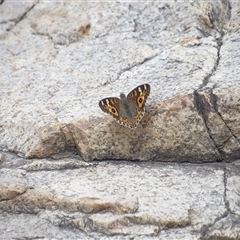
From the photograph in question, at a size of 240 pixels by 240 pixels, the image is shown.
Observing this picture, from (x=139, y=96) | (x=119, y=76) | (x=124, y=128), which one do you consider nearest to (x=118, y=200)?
(x=124, y=128)

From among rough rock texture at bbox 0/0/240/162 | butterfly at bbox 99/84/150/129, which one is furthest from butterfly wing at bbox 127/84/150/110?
rough rock texture at bbox 0/0/240/162

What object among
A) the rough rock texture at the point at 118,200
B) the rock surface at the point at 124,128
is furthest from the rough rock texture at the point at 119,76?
the rough rock texture at the point at 118,200

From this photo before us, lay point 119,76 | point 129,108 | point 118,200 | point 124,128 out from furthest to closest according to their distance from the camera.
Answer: point 119,76 → point 124,128 → point 129,108 → point 118,200

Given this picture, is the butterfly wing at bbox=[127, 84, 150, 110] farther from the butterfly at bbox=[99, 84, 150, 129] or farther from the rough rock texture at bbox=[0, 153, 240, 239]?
the rough rock texture at bbox=[0, 153, 240, 239]

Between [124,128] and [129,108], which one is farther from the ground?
[129,108]

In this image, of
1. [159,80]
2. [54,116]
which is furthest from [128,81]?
[54,116]

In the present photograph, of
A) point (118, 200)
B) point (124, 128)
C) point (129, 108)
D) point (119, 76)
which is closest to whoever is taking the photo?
point (118, 200)

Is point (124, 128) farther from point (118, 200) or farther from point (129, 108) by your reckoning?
point (118, 200)

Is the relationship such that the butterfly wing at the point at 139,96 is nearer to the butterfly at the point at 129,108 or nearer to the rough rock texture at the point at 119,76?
the butterfly at the point at 129,108
